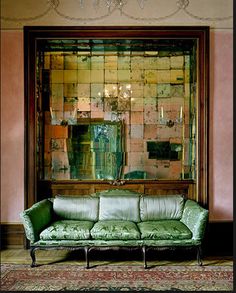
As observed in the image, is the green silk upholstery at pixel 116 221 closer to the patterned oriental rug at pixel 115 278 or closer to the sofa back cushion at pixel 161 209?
the sofa back cushion at pixel 161 209

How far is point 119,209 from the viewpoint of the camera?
444cm

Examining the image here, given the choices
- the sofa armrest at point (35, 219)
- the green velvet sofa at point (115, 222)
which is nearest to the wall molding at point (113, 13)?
the green velvet sofa at point (115, 222)

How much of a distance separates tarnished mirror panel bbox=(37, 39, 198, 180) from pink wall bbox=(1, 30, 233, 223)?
366 mm

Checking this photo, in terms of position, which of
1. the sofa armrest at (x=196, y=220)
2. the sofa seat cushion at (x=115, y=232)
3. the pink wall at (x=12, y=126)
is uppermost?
the pink wall at (x=12, y=126)

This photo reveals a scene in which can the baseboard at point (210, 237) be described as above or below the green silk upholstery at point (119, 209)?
below

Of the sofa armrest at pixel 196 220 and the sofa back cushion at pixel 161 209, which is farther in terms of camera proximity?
the sofa back cushion at pixel 161 209

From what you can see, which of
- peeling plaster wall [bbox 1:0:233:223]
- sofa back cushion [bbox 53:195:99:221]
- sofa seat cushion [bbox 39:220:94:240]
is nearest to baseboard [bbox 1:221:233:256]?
peeling plaster wall [bbox 1:0:233:223]

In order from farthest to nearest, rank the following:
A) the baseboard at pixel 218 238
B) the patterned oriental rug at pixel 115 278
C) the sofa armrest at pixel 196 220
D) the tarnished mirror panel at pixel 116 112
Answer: the tarnished mirror panel at pixel 116 112 → the baseboard at pixel 218 238 → the sofa armrest at pixel 196 220 → the patterned oriental rug at pixel 115 278

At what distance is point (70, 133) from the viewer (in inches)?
198

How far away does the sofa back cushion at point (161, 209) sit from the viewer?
14.5 feet

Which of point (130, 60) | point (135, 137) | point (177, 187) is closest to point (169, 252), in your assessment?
point (177, 187)

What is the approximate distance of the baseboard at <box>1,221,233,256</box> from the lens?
15.2 ft

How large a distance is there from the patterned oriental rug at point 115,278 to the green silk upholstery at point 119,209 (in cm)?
62

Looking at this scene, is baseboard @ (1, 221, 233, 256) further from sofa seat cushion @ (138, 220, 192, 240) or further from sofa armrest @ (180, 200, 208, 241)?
sofa seat cushion @ (138, 220, 192, 240)
